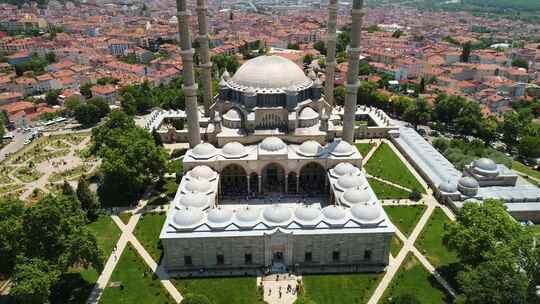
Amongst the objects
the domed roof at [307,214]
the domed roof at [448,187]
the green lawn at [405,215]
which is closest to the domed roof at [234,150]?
the domed roof at [307,214]

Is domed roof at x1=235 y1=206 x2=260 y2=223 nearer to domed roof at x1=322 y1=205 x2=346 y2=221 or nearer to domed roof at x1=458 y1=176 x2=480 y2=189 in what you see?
domed roof at x1=322 y1=205 x2=346 y2=221

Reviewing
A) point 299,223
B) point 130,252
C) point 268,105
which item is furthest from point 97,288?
point 268,105

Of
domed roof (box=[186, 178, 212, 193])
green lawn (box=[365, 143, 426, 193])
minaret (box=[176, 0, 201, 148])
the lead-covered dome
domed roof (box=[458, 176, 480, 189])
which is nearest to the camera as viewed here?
domed roof (box=[186, 178, 212, 193])

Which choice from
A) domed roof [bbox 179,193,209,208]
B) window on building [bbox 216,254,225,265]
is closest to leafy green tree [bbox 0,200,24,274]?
domed roof [bbox 179,193,209,208]

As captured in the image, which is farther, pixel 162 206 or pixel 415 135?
pixel 415 135

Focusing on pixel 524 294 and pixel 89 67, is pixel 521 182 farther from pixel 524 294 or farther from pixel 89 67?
pixel 89 67

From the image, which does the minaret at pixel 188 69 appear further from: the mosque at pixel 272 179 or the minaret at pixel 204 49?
the minaret at pixel 204 49
